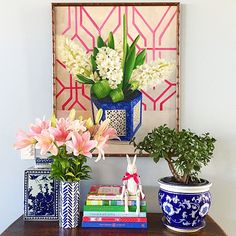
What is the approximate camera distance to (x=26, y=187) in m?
1.35

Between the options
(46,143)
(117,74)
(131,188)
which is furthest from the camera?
(117,74)

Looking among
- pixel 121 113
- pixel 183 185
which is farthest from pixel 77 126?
pixel 183 185

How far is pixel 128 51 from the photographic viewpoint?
1.48 metres

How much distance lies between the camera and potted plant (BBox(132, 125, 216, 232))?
49.3 inches

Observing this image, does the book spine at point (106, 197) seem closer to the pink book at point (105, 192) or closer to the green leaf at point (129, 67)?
the pink book at point (105, 192)

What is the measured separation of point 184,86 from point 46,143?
24.8 inches

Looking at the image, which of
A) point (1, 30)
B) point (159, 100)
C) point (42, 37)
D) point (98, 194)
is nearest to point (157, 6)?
point (159, 100)

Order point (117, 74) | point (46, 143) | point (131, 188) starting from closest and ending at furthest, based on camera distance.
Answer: point (46, 143) → point (131, 188) → point (117, 74)

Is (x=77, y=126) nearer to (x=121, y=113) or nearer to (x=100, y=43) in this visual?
(x=121, y=113)

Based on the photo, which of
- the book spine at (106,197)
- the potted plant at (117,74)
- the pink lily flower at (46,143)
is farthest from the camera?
the potted plant at (117,74)

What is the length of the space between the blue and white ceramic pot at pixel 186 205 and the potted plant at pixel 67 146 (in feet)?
0.96

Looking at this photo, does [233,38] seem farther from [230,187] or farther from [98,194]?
[98,194]

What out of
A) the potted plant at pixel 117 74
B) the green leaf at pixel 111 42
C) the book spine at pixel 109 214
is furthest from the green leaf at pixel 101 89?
the book spine at pixel 109 214

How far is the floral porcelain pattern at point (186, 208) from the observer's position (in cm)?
125
